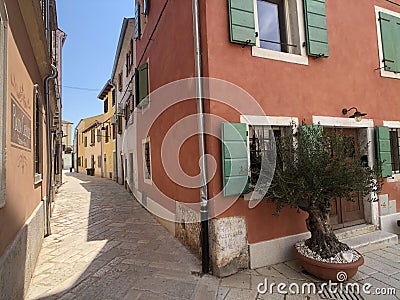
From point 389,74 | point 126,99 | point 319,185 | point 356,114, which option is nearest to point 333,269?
point 319,185

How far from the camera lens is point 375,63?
577 centimetres

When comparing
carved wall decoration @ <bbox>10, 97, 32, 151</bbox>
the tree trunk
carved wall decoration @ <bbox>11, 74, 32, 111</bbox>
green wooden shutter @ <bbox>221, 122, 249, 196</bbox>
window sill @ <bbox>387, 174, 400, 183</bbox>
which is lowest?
the tree trunk

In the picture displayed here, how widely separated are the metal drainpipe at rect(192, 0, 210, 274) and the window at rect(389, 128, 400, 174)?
4.85m

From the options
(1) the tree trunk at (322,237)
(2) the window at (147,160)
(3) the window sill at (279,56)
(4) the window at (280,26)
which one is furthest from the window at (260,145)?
(2) the window at (147,160)

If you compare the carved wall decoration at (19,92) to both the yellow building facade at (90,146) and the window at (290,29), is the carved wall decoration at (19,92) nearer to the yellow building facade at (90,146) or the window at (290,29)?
the window at (290,29)

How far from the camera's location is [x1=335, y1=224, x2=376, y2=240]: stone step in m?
4.99

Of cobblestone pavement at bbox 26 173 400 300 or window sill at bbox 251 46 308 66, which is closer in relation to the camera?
cobblestone pavement at bbox 26 173 400 300

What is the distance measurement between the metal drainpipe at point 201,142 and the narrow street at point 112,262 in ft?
1.25

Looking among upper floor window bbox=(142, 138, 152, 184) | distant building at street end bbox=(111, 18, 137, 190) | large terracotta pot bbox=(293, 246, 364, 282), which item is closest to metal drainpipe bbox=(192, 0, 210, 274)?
large terracotta pot bbox=(293, 246, 364, 282)

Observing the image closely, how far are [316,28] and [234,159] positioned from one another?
3239 millimetres

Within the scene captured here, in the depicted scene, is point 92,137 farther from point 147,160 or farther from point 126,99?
point 147,160

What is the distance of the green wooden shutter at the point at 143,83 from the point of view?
26.1ft

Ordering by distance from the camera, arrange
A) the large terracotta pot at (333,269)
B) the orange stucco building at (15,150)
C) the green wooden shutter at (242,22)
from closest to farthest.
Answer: the orange stucco building at (15,150) < the large terracotta pot at (333,269) < the green wooden shutter at (242,22)

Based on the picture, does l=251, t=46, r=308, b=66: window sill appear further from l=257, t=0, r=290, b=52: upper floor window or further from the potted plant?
the potted plant
